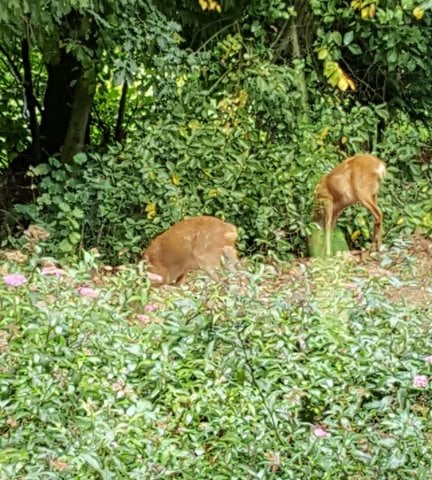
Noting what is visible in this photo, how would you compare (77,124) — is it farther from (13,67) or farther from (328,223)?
(328,223)

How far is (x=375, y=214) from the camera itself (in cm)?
764

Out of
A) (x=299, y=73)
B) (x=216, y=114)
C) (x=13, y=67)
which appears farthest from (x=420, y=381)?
(x=13, y=67)

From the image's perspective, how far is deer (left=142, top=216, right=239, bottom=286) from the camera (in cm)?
603

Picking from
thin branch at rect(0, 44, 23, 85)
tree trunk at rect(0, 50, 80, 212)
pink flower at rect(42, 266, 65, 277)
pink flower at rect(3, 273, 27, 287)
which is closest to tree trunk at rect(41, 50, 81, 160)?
tree trunk at rect(0, 50, 80, 212)

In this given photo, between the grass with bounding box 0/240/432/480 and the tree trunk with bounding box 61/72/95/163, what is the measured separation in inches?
172

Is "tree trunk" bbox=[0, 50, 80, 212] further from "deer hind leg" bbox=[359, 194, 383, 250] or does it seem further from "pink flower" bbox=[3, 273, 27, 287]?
"pink flower" bbox=[3, 273, 27, 287]

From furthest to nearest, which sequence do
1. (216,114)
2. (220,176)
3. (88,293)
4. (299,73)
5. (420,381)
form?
(299,73)
(216,114)
(220,176)
(88,293)
(420,381)

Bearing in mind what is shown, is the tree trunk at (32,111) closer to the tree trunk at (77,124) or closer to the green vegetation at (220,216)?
the green vegetation at (220,216)

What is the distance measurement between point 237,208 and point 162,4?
1879 millimetres

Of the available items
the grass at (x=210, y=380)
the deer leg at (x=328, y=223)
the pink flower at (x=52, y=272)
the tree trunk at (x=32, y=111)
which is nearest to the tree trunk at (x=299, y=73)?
the deer leg at (x=328, y=223)

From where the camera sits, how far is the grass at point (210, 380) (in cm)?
306

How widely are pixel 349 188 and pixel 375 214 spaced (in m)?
0.36

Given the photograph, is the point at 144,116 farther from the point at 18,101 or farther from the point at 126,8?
the point at 18,101

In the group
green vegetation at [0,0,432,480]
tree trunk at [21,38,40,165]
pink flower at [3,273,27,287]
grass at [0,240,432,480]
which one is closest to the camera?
grass at [0,240,432,480]
